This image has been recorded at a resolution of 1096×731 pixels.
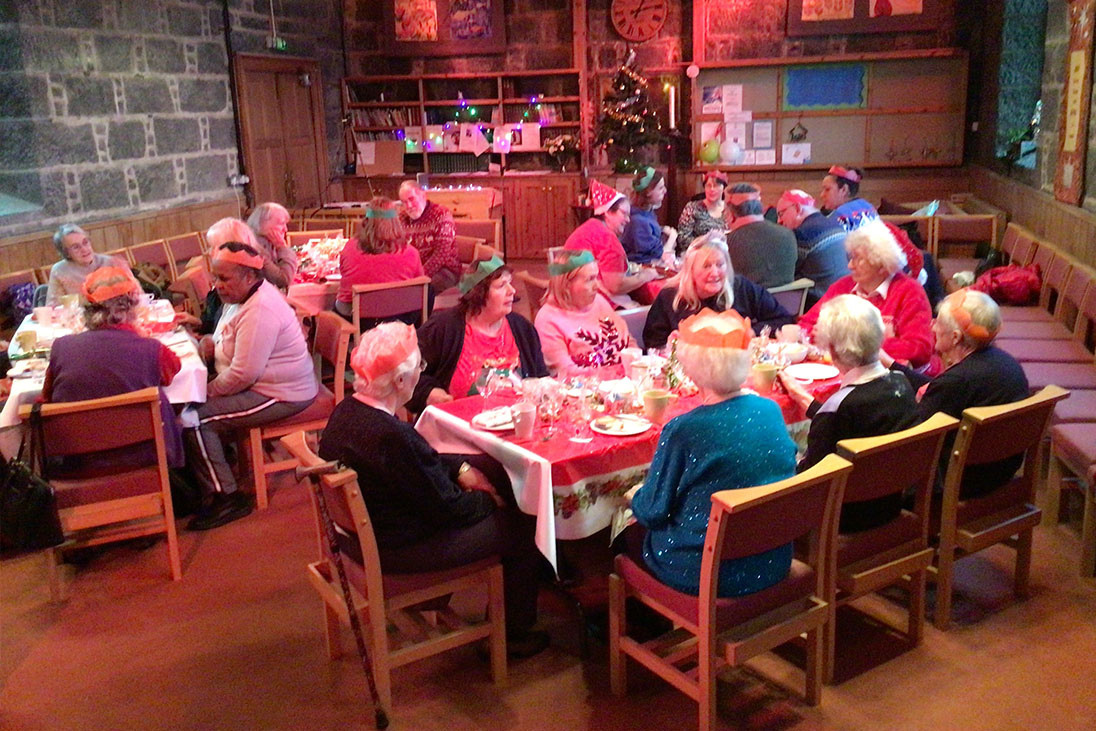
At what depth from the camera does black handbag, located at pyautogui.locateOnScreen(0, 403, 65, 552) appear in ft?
11.4

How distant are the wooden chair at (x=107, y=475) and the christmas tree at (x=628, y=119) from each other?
7.28 m

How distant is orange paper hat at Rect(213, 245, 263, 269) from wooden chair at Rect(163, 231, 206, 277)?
3537mm

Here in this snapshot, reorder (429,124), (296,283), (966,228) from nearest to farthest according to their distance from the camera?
(296,283)
(966,228)
(429,124)

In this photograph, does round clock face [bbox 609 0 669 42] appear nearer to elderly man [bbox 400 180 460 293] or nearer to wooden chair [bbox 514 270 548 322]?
elderly man [bbox 400 180 460 293]

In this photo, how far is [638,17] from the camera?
1038 centimetres

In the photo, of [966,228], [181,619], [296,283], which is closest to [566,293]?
[181,619]

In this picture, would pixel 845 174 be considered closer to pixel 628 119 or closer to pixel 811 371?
pixel 811 371

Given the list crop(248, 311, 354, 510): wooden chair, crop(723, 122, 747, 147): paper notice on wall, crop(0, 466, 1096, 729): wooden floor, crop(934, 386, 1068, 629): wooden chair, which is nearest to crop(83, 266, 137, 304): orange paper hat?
crop(248, 311, 354, 510): wooden chair

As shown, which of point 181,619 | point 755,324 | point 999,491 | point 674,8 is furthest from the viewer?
point 674,8

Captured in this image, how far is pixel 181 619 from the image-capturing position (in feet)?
12.2

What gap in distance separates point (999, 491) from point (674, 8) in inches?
323

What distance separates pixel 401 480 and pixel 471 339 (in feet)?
4.05

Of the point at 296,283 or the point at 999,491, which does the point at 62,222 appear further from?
the point at 999,491

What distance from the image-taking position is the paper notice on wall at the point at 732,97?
33.3 feet
